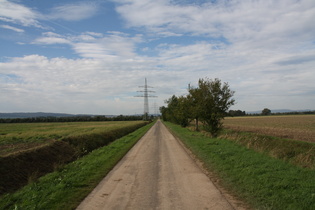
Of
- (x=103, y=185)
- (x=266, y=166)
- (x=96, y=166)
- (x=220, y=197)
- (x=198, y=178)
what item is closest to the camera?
(x=220, y=197)

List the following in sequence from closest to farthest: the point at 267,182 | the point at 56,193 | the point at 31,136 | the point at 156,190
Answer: the point at 56,193 < the point at 156,190 < the point at 267,182 < the point at 31,136

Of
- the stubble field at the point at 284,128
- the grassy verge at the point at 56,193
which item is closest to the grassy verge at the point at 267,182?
the grassy verge at the point at 56,193

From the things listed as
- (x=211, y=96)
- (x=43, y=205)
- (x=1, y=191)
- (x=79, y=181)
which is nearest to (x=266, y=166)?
(x=79, y=181)

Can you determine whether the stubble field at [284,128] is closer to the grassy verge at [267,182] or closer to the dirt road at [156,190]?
the grassy verge at [267,182]

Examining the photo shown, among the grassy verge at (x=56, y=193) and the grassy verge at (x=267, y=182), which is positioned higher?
the grassy verge at (x=267, y=182)

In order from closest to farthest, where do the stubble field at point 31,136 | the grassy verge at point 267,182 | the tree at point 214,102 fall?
the grassy verge at point 267,182, the stubble field at point 31,136, the tree at point 214,102

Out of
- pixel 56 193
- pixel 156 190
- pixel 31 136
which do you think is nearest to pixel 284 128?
pixel 31 136

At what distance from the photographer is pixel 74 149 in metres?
17.1

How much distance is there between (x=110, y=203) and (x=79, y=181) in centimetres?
278

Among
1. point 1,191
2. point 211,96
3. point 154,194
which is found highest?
point 211,96

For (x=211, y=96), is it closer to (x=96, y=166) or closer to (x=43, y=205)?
(x=96, y=166)

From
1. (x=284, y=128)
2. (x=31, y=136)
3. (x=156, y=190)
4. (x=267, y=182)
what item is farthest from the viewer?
(x=284, y=128)

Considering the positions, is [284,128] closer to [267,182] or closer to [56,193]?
[267,182]

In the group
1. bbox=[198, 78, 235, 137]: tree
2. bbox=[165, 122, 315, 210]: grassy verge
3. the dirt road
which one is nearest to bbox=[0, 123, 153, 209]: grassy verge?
the dirt road
